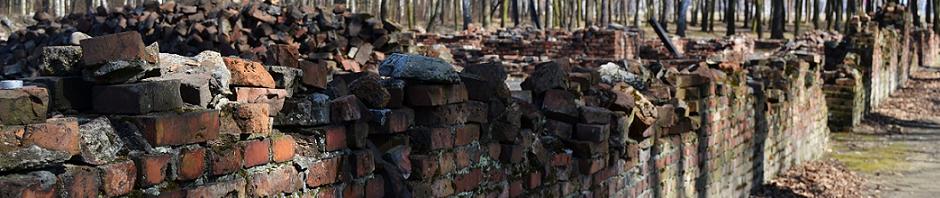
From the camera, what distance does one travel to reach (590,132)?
4586mm

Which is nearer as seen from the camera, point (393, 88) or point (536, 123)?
point (393, 88)

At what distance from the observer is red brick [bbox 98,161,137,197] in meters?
1.98

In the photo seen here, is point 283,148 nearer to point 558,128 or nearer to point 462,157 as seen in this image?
point 462,157

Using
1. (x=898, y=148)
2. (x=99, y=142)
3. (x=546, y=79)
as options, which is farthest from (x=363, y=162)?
(x=898, y=148)

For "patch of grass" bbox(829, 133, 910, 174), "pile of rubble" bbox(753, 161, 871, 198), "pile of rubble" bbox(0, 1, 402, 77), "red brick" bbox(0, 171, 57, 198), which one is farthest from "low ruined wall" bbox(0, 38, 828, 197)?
"pile of rubble" bbox(0, 1, 402, 77)

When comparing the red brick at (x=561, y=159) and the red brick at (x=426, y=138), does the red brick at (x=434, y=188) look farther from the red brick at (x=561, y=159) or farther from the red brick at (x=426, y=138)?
the red brick at (x=561, y=159)

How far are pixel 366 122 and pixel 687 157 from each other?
3798mm

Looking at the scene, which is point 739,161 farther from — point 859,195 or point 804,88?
point 804,88

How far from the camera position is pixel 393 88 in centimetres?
316

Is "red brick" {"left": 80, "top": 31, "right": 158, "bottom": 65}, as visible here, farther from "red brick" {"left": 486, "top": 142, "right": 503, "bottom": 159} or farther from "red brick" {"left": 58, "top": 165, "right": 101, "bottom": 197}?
"red brick" {"left": 486, "top": 142, "right": 503, "bottom": 159}

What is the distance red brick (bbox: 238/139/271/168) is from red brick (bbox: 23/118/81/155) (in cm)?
53

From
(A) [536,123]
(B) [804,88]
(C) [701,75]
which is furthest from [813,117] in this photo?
(A) [536,123]

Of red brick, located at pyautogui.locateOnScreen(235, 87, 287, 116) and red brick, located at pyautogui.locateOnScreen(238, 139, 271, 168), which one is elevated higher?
red brick, located at pyautogui.locateOnScreen(235, 87, 287, 116)

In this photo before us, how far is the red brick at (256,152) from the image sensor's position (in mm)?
2404
